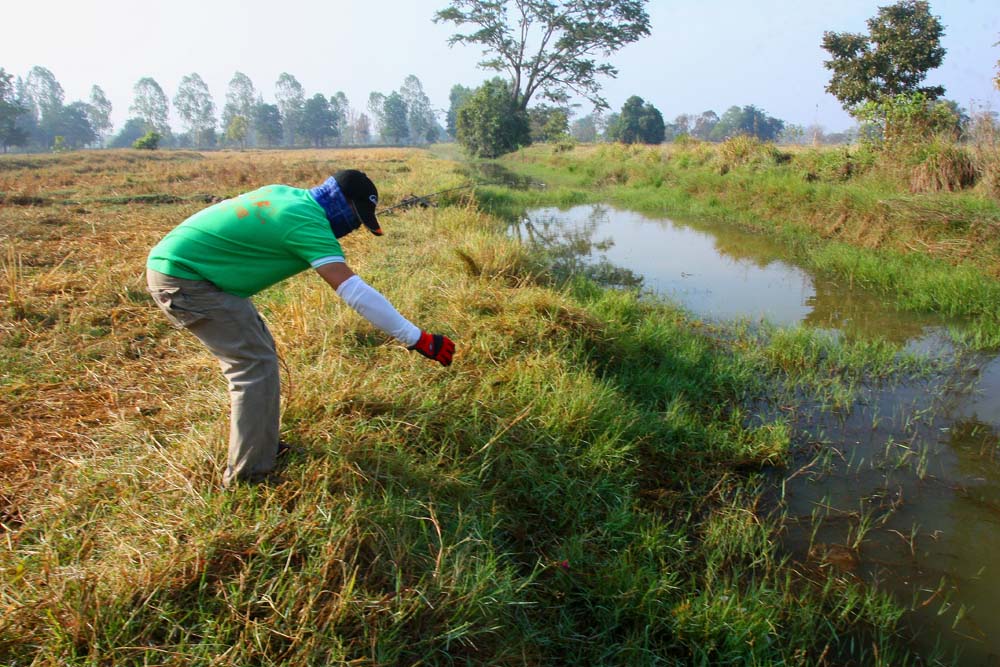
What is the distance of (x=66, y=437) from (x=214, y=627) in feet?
5.78

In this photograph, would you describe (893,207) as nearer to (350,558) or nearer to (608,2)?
(350,558)

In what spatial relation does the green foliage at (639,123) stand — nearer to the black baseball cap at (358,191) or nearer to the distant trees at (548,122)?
the distant trees at (548,122)

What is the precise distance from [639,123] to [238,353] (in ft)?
134

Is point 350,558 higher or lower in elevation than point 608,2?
lower

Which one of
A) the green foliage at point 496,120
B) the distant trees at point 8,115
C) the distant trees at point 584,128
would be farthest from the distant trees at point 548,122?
the distant trees at point 584,128

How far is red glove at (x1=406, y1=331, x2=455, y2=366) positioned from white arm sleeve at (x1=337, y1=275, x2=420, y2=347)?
33 mm

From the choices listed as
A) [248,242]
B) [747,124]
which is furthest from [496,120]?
[747,124]

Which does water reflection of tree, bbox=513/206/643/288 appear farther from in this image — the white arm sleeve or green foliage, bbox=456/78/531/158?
green foliage, bbox=456/78/531/158

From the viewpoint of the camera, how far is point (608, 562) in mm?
2326

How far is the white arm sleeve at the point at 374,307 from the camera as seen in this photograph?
191cm

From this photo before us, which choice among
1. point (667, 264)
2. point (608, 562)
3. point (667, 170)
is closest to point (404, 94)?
point (667, 170)

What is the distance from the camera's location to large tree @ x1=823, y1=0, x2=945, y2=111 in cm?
1180

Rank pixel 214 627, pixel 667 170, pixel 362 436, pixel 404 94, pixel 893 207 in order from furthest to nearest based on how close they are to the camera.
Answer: pixel 404 94
pixel 667 170
pixel 893 207
pixel 362 436
pixel 214 627

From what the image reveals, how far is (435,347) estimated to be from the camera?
2068 millimetres
